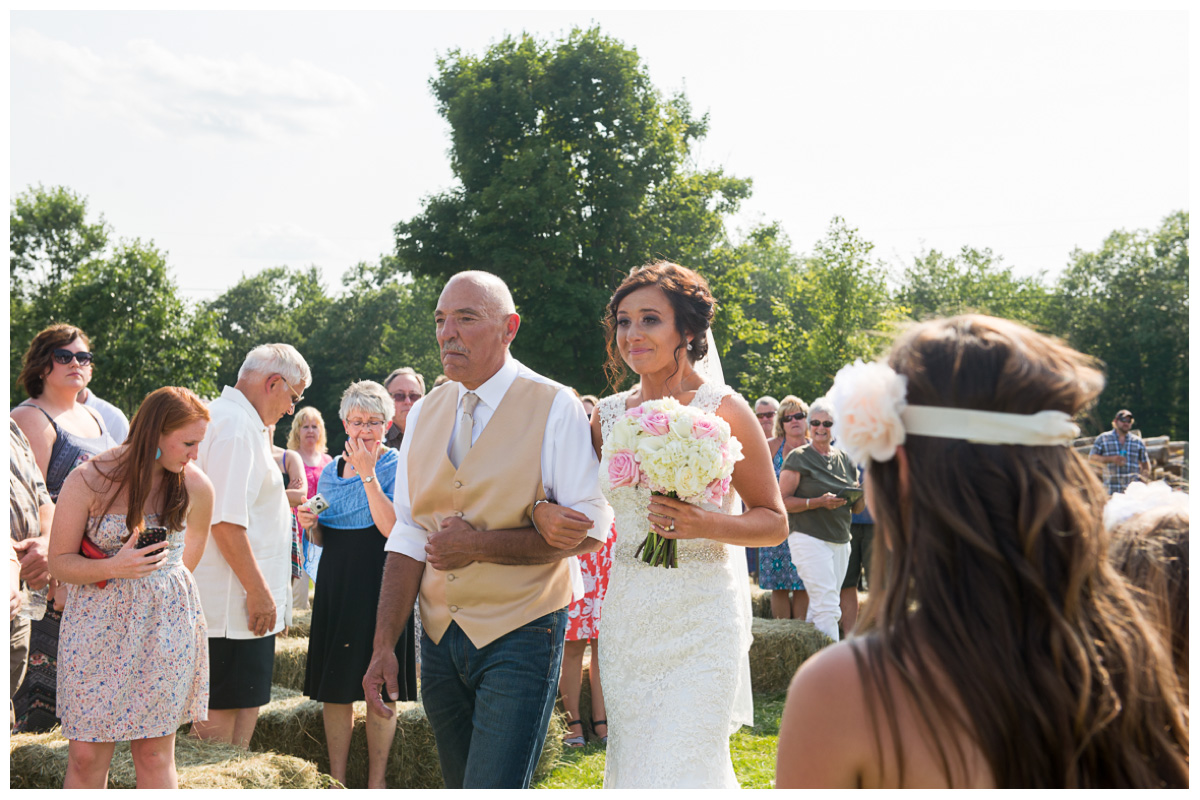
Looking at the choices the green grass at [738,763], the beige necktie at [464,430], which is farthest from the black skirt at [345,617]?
the beige necktie at [464,430]

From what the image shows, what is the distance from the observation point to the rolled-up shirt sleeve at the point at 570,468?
3.82m

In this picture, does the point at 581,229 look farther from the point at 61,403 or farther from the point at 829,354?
the point at 61,403

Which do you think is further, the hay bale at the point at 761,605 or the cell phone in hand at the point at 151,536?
the hay bale at the point at 761,605

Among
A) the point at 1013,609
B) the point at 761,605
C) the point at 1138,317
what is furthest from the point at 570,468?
the point at 1138,317

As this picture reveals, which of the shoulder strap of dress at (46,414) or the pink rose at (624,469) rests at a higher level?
the shoulder strap of dress at (46,414)

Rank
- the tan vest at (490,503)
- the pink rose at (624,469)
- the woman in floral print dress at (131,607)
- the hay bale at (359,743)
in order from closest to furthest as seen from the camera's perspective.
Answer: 1. the tan vest at (490,503)
2. the pink rose at (624,469)
3. the woman in floral print dress at (131,607)
4. the hay bale at (359,743)

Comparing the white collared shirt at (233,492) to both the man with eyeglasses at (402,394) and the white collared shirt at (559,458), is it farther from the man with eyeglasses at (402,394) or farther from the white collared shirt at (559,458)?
the man with eyeglasses at (402,394)

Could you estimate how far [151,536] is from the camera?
4328 mm

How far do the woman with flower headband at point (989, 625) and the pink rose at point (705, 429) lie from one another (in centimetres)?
219

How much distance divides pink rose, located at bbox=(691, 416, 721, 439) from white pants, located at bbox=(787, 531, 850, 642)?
5738 millimetres

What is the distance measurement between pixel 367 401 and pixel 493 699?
3071 mm

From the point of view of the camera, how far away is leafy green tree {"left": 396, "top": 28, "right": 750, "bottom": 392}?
90.9ft

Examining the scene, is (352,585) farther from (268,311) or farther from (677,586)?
(268,311)

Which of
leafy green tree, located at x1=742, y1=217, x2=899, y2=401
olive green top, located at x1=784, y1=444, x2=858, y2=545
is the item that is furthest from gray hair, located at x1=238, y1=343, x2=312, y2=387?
leafy green tree, located at x1=742, y1=217, x2=899, y2=401
